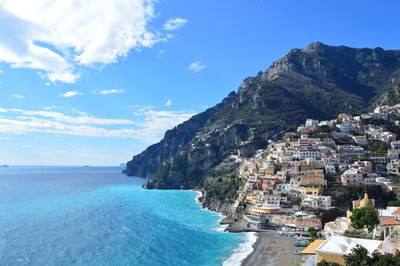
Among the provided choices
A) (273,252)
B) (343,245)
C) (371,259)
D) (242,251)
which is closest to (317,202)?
(273,252)

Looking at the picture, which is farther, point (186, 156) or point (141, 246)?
point (186, 156)

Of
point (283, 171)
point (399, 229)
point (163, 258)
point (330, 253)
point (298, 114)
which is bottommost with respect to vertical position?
point (163, 258)

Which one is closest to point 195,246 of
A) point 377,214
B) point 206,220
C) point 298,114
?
point 206,220

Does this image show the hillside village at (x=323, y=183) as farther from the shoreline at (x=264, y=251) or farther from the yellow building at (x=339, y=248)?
the shoreline at (x=264, y=251)

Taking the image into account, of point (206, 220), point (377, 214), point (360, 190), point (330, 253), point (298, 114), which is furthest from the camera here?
point (298, 114)

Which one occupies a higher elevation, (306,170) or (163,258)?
(306,170)

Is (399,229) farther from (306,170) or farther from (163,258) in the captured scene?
(306,170)

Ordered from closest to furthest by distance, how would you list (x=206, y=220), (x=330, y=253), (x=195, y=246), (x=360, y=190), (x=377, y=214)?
(x=330, y=253)
(x=377, y=214)
(x=195, y=246)
(x=360, y=190)
(x=206, y=220)

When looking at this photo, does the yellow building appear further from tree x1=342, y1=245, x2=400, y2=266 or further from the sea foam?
the sea foam
